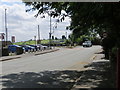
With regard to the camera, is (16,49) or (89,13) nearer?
(89,13)

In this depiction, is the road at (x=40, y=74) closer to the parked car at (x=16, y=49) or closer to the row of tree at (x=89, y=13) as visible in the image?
the row of tree at (x=89, y=13)

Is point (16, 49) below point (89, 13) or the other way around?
below

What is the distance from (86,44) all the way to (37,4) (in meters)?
70.2

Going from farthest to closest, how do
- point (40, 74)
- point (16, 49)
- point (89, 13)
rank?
point (16, 49) → point (40, 74) → point (89, 13)

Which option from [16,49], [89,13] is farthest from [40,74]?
[16,49]

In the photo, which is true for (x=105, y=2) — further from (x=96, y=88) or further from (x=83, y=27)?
(x=83, y=27)

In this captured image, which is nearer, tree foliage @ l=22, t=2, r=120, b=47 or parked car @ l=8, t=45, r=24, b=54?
tree foliage @ l=22, t=2, r=120, b=47

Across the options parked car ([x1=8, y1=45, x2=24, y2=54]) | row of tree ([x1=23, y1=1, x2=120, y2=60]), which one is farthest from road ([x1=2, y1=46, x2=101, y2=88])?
parked car ([x1=8, y1=45, x2=24, y2=54])

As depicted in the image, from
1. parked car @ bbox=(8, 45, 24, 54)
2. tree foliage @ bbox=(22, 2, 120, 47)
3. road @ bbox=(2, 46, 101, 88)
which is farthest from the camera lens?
parked car @ bbox=(8, 45, 24, 54)

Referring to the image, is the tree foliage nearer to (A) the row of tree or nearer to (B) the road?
(A) the row of tree

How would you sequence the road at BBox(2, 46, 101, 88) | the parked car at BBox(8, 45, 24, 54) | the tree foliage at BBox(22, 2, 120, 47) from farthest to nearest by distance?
the parked car at BBox(8, 45, 24, 54) → the road at BBox(2, 46, 101, 88) → the tree foliage at BBox(22, 2, 120, 47)

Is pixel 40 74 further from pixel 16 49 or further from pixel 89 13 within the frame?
pixel 16 49

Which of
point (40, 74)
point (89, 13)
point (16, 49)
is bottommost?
point (40, 74)

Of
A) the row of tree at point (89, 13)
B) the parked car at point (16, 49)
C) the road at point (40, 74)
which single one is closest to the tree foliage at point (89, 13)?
the row of tree at point (89, 13)
